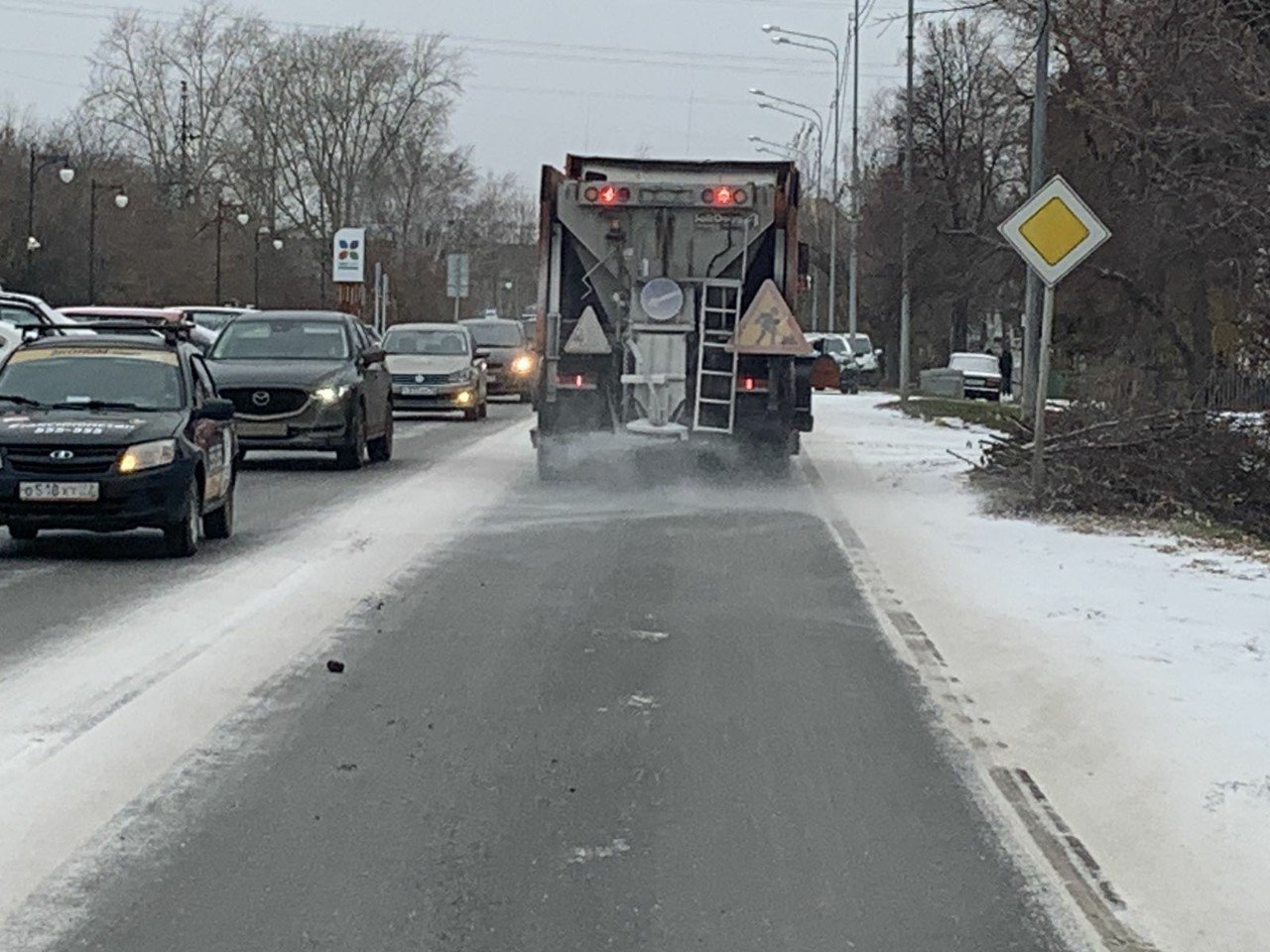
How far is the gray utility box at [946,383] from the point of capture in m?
57.4

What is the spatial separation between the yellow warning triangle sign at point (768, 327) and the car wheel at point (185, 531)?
745cm

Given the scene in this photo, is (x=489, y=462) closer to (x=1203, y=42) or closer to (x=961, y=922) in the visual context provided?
(x=1203, y=42)

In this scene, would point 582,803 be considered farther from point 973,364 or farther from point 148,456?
point 973,364

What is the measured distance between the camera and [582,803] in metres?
7.04

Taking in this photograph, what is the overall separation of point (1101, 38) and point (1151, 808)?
16.5 meters

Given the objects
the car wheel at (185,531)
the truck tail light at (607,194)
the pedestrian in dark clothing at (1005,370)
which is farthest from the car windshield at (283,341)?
the pedestrian in dark clothing at (1005,370)

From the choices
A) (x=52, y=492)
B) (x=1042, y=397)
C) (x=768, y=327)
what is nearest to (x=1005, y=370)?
(x=768, y=327)

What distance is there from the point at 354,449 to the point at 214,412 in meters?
7.56

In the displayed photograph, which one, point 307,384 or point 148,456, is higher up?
point 307,384

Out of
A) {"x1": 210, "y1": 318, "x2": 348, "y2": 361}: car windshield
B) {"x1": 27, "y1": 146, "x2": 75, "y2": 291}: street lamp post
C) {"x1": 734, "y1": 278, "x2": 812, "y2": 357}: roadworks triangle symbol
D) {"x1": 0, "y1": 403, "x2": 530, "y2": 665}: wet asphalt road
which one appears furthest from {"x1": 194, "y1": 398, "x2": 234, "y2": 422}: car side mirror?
{"x1": 27, "y1": 146, "x2": 75, "y2": 291}: street lamp post

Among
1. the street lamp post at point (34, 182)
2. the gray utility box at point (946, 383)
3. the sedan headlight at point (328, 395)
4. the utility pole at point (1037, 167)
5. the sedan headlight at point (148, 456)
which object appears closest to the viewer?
the sedan headlight at point (148, 456)

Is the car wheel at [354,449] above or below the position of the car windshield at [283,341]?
below

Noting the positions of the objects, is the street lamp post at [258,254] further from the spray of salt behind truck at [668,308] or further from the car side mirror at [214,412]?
the car side mirror at [214,412]

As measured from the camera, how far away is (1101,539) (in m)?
16.1
